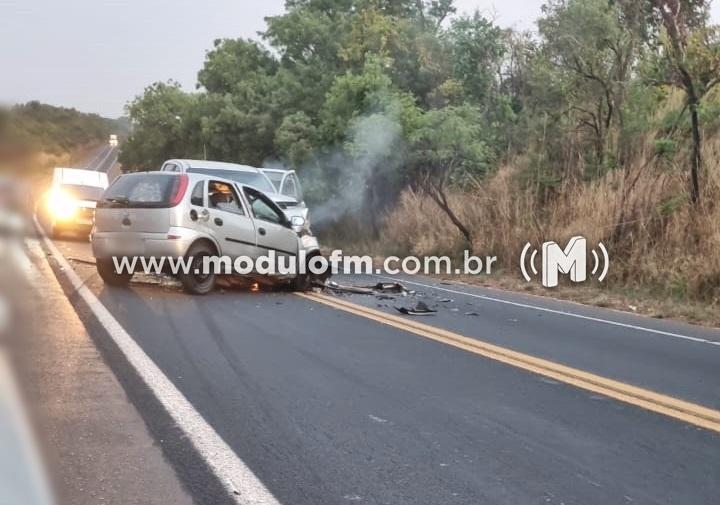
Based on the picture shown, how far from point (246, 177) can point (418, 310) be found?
7154 millimetres

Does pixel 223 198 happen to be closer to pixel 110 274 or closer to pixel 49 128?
pixel 110 274

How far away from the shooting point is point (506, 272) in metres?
18.2

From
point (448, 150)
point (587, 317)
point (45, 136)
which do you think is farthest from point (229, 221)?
point (448, 150)

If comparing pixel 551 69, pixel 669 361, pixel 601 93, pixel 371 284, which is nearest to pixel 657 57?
pixel 601 93

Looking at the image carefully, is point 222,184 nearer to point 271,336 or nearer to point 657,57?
point 271,336

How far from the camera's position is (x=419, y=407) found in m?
5.91

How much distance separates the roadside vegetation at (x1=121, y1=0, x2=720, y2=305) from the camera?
630 inches

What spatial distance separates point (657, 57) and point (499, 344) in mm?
11188

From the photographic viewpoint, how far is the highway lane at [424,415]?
4402 mm

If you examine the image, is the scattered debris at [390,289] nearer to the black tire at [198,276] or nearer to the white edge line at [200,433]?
the black tire at [198,276]

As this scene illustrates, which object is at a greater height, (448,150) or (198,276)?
(448,150)

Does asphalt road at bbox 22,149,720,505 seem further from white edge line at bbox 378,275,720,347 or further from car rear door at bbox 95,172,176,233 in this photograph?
car rear door at bbox 95,172,176,233

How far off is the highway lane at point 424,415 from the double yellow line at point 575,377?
0.16 m

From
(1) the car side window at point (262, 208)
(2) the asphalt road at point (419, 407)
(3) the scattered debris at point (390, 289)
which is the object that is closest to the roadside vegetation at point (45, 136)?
(2) the asphalt road at point (419, 407)
